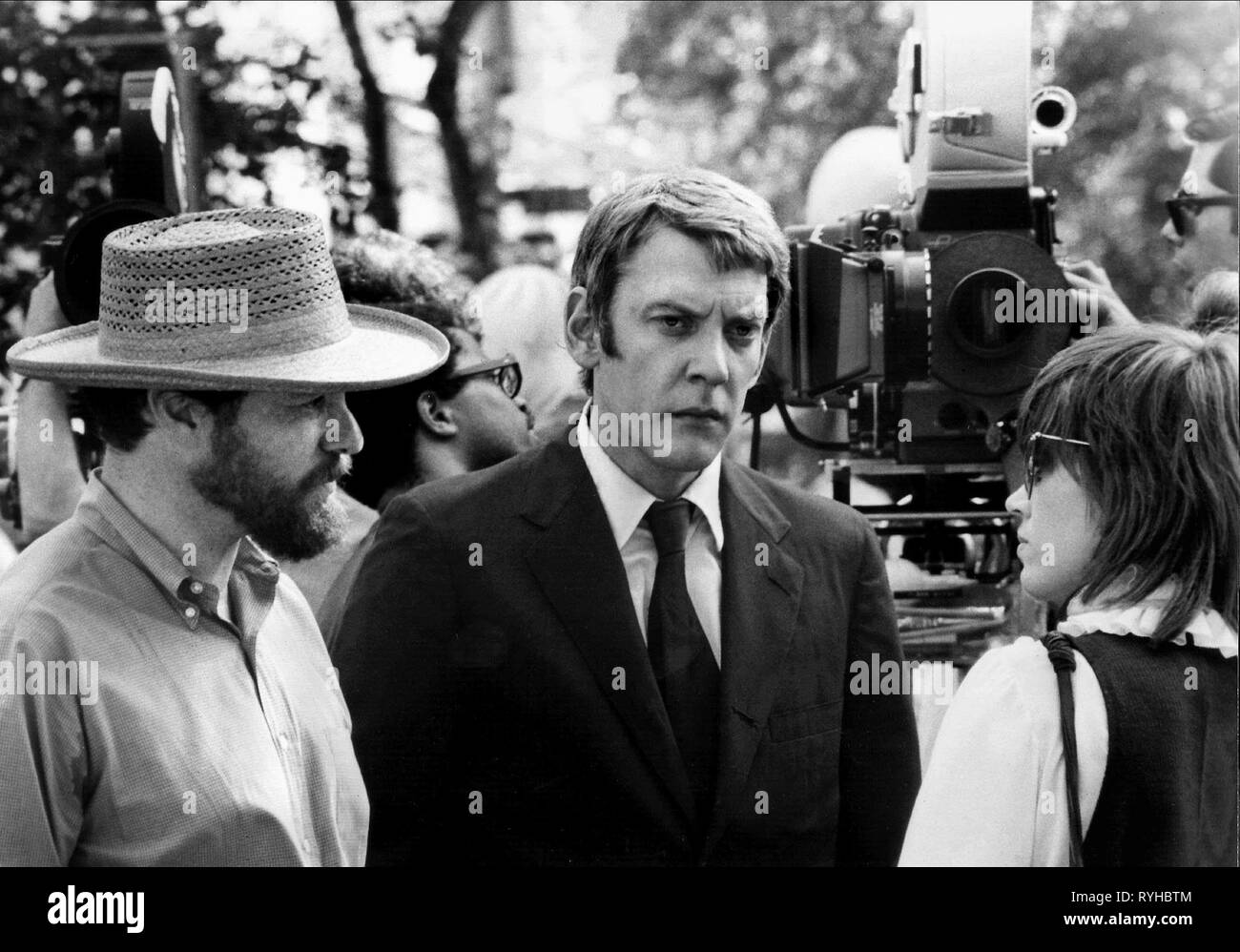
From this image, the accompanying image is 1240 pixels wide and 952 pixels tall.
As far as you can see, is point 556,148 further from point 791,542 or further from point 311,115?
point 791,542

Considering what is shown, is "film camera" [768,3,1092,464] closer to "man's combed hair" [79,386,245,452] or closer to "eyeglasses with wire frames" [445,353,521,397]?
"eyeglasses with wire frames" [445,353,521,397]

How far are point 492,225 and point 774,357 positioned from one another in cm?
113

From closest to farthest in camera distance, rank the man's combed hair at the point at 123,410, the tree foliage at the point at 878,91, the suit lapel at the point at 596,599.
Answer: the man's combed hair at the point at 123,410 < the suit lapel at the point at 596,599 < the tree foliage at the point at 878,91

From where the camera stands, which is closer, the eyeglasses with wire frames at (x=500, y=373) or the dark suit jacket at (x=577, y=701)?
the dark suit jacket at (x=577, y=701)

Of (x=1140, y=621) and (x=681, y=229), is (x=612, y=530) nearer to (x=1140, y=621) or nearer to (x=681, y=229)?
(x=681, y=229)

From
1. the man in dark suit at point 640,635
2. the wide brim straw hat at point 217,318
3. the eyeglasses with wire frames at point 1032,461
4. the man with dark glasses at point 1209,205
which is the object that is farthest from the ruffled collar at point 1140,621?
the man with dark glasses at point 1209,205

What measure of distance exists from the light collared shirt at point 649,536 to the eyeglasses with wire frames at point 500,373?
1.85 feet

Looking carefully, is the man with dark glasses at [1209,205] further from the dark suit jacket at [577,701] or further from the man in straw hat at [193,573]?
the man in straw hat at [193,573]

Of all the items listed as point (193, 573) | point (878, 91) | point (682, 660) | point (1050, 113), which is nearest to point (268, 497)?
point (193, 573)

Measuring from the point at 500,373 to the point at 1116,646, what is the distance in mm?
1160

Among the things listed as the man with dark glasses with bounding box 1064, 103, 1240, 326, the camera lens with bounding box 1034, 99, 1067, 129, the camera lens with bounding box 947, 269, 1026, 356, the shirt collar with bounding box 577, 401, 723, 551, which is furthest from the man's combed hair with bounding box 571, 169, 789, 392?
the man with dark glasses with bounding box 1064, 103, 1240, 326

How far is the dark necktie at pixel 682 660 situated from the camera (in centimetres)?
191

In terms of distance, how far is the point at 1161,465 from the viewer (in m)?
1.74

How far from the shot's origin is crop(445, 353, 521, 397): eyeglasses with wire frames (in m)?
2.50
